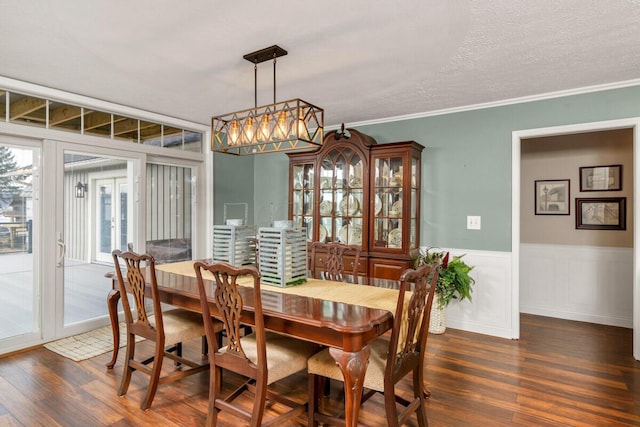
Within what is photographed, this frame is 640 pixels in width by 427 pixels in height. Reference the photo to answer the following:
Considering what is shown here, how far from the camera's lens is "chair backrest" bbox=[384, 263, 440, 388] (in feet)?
6.04

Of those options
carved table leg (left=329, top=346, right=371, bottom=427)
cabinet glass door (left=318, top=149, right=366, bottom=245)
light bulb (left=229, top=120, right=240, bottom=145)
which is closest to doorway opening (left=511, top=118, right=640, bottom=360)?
cabinet glass door (left=318, top=149, right=366, bottom=245)

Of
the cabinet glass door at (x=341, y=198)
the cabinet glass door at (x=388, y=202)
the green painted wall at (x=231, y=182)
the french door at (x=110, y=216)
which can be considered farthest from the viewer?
the green painted wall at (x=231, y=182)

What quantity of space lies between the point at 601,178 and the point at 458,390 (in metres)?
3.22

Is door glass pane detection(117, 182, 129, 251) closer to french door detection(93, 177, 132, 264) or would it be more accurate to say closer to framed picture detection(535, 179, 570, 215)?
french door detection(93, 177, 132, 264)

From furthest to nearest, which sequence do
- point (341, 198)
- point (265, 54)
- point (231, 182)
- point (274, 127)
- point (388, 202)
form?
1. point (231, 182)
2. point (341, 198)
3. point (388, 202)
4. point (265, 54)
5. point (274, 127)

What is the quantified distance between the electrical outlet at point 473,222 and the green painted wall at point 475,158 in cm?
4

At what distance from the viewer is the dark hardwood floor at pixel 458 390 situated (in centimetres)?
232

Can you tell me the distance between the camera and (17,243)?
3.37 meters

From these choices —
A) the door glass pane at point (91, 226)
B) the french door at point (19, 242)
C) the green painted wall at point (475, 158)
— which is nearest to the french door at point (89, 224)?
the door glass pane at point (91, 226)

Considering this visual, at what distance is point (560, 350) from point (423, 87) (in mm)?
2723

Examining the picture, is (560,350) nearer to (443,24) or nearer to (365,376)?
(365,376)

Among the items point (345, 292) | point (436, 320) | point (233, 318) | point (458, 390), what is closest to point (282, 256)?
point (345, 292)

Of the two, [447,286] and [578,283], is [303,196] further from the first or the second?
[578,283]

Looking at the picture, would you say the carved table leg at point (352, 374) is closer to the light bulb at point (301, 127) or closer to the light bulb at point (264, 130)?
the light bulb at point (301, 127)
